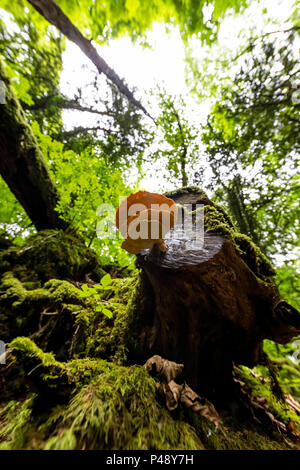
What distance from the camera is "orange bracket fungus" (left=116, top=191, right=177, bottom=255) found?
129 cm

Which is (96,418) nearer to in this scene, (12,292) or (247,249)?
(247,249)

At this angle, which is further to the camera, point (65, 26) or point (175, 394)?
point (65, 26)

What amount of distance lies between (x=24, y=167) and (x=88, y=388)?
459cm

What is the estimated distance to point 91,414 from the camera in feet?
2.83

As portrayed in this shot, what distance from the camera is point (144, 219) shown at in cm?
129

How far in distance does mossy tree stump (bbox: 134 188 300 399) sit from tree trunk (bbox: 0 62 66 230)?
3.92 meters

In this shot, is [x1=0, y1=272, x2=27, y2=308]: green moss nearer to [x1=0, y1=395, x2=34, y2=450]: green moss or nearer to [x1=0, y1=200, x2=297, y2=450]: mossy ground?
[x1=0, y1=200, x2=297, y2=450]: mossy ground

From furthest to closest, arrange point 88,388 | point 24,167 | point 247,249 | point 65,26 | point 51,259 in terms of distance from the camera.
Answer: point 24,167
point 51,259
point 65,26
point 247,249
point 88,388

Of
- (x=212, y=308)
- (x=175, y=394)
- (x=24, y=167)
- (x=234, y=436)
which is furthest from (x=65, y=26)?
(x=234, y=436)

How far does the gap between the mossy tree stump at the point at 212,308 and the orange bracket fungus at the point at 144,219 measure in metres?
0.20

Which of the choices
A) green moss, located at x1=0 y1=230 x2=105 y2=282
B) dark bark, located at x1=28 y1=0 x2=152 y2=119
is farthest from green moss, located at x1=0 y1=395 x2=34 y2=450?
dark bark, located at x1=28 y1=0 x2=152 y2=119

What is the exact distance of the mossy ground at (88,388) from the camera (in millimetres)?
847

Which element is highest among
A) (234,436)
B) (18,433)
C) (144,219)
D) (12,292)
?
(144,219)
